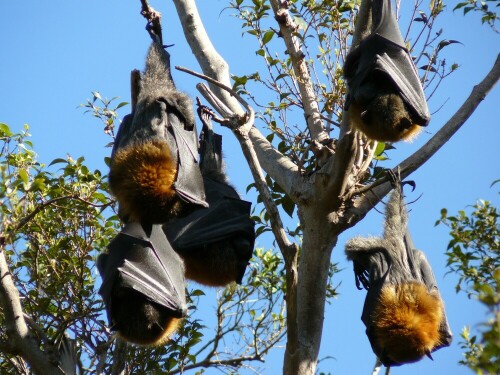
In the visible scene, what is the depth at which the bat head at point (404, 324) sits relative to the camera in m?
8.61

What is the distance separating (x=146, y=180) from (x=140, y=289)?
132 centimetres

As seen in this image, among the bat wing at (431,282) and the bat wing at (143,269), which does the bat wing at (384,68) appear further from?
the bat wing at (431,282)

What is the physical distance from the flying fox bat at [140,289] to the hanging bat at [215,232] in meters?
0.39

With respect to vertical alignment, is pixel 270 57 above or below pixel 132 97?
above

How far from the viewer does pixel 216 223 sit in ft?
27.6

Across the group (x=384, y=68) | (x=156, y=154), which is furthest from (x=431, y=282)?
(x=156, y=154)

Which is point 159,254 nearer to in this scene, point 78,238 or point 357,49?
point 78,238

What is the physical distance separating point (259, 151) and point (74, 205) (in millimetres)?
2097

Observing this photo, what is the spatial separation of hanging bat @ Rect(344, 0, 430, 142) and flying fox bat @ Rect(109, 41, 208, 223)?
5.14ft

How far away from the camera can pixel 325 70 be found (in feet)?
25.8

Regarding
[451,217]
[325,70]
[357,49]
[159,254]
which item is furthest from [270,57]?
[451,217]

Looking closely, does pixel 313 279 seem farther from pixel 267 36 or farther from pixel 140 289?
pixel 267 36

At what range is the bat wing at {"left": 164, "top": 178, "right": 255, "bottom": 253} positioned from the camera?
827 cm

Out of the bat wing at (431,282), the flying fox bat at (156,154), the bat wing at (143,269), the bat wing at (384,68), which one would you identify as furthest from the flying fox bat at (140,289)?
the bat wing at (431,282)
